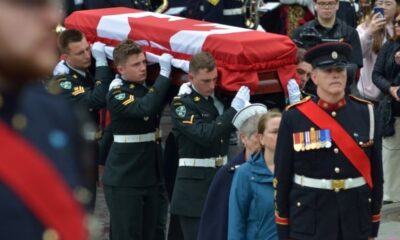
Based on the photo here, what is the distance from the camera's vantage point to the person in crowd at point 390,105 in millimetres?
9164

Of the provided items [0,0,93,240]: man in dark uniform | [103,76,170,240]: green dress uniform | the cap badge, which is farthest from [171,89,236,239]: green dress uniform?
[0,0,93,240]: man in dark uniform

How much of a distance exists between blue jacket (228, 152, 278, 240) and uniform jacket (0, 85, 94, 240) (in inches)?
147

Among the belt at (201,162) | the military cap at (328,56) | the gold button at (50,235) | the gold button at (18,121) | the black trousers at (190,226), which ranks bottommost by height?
the black trousers at (190,226)

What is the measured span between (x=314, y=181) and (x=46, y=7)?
3.97 m

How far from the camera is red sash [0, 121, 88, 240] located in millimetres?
1923

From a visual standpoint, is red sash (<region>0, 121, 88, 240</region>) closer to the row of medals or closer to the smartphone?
the row of medals

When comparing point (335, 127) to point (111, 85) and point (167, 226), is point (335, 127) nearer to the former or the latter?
point (111, 85)

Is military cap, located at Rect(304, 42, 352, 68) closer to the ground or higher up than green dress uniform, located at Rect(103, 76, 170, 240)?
higher up

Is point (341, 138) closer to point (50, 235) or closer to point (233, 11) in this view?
point (50, 235)

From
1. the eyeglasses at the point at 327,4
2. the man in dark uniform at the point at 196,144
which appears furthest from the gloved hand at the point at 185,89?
the eyeglasses at the point at 327,4

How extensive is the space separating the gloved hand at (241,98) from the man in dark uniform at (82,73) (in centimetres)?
121

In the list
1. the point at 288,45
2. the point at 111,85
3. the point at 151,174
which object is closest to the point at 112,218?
the point at 151,174

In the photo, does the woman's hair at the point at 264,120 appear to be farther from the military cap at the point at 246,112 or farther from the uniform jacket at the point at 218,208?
the military cap at the point at 246,112

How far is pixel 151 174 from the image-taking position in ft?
25.6
